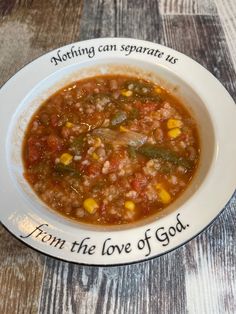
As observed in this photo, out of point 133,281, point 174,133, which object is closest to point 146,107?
point 174,133

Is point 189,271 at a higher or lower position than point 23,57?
lower

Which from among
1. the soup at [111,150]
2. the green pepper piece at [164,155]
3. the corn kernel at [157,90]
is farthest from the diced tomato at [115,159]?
the corn kernel at [157,90]

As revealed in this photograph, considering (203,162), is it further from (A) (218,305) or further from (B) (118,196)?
(A) (218,305)

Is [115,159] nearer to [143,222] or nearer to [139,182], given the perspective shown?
[139,182]

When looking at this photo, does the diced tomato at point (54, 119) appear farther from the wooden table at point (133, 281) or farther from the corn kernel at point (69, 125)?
the wooden table at point (133, 281)

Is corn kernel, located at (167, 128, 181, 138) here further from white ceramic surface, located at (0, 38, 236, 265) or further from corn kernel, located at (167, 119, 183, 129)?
white ceramic surface, located at (0, 38, 236, 265)

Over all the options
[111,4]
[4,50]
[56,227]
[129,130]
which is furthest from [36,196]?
[111,4]
